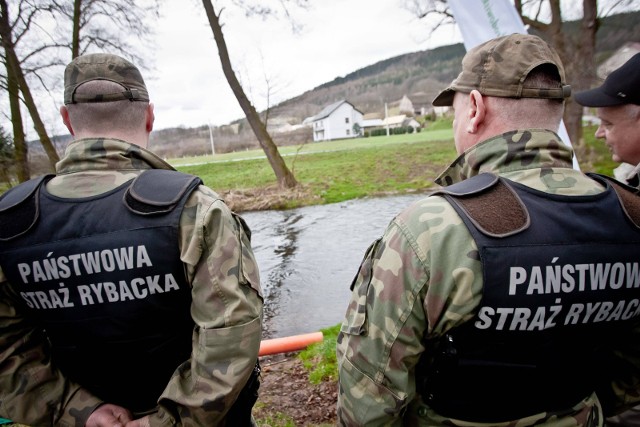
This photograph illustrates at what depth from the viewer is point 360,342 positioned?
137 cm

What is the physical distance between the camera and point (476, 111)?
4.84 ft

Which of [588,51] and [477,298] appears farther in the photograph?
[588,51]

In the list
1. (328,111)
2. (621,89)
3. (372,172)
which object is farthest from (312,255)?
(328,111)

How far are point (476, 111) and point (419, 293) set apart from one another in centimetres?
73

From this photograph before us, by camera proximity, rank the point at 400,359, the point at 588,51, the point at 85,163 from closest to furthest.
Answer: the point at 400,359 < the point at 85,163 < the point at 588,51

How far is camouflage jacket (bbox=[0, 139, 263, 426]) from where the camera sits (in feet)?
4.91

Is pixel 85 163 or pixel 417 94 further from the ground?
pixel 417 94

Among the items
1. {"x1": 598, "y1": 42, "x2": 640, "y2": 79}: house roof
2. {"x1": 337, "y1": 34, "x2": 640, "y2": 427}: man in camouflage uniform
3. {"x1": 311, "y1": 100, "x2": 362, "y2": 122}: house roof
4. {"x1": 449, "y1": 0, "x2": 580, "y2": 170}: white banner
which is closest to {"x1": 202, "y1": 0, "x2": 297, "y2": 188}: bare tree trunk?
{"x1": 449, "y1": 0, "x2": 580, "y2": 170}: white banner

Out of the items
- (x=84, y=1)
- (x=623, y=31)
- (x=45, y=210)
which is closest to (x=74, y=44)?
(x=84, y=1)

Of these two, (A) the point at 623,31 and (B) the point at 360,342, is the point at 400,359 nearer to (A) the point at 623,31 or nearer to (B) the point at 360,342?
(B) the point at 360,342

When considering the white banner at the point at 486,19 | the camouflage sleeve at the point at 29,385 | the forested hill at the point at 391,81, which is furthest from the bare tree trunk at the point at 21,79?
the forested hill at the point at 391,81

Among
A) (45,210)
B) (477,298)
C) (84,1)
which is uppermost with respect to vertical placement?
(84,1)

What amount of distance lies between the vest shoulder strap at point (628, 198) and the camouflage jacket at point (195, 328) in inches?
53.8

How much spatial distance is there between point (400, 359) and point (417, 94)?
98889 mm
